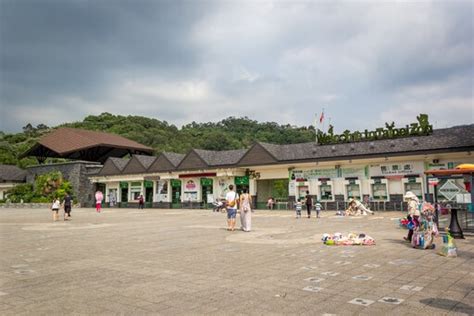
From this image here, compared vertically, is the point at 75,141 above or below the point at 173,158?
above

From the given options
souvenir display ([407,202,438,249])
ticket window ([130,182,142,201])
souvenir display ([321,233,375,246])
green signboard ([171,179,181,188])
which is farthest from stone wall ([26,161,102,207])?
souvenir display ([407,202,438,249])

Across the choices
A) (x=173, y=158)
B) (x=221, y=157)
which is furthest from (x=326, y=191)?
(x=173, y=158)

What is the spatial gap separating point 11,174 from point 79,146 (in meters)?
16.5

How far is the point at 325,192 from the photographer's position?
32.1 m

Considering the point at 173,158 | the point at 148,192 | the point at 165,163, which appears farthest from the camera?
the point at 148,192

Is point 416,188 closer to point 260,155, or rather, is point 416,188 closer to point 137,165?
point 260,155

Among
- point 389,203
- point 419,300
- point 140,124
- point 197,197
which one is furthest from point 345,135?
point 140,124

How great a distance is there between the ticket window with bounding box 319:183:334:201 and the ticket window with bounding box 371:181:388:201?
3461 mm

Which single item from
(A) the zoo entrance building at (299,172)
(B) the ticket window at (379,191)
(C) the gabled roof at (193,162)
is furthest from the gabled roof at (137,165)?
(B) the ticket window at (379,191)

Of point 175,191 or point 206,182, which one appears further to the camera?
point 175,191

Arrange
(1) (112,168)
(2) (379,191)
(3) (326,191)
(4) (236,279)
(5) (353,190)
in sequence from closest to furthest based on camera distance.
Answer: (4) (236,279) → (2) (379,191) → (5) (353,190) → (3) (326,191) → (1) (112,168)

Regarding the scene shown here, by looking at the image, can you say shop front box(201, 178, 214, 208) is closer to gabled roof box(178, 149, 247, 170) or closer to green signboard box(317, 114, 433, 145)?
gabled roof box(178, 149, 247, 170)

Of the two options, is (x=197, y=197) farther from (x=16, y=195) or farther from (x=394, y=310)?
(x=394, y=310)

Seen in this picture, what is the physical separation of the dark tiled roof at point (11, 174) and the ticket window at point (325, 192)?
47.8 m
